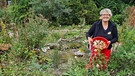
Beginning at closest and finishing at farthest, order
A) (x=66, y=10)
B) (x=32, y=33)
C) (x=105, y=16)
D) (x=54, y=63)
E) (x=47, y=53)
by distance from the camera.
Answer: (x=105, y=16) → (x=54, y=63) → (x=32, y=33) → (x=47, y=53) → (x=66, y=10)

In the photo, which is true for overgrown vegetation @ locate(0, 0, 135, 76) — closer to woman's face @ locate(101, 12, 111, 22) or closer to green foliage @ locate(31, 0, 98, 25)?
woman's face @ locate(101, 12, 111, 22)

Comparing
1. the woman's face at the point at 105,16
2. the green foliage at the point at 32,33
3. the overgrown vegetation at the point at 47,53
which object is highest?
the woman's face at the point at 105,16

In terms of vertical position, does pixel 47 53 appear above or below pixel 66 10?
below

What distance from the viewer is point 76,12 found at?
11.3 m

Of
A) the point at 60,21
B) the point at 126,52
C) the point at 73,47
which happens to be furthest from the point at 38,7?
the point at 126,52

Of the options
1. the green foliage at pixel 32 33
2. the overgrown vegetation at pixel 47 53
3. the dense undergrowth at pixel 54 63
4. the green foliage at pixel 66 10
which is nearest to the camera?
the dense undergrowth at pixel 54 63

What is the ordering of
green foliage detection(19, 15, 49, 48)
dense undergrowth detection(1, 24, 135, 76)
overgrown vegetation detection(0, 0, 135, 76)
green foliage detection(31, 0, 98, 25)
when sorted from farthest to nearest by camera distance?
green foliage detection(31, 0, 98, 25) → green foliage detection(19, 15, 49, 48) → overgrown vegetation detection(0, 0, 135, 76) → dense undergrowth detection(1, 24, 135, 76)

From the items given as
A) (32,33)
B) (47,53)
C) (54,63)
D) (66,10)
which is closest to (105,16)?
(54,63)

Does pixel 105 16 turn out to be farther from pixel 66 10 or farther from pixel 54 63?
pixel 66 10

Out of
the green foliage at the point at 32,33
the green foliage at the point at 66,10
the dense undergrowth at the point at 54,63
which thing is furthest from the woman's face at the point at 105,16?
the green foliage at the point at 66,10

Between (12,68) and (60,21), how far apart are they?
6.26 meters

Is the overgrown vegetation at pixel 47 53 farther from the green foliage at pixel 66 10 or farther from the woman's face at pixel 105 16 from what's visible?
the green foliage at pixel 66 10

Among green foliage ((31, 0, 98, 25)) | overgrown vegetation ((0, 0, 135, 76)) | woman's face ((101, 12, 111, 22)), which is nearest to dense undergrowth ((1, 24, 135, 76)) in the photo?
overgrown vegetation ((0, 0, 135, 76))

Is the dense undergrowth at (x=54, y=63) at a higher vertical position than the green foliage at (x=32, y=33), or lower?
lower
